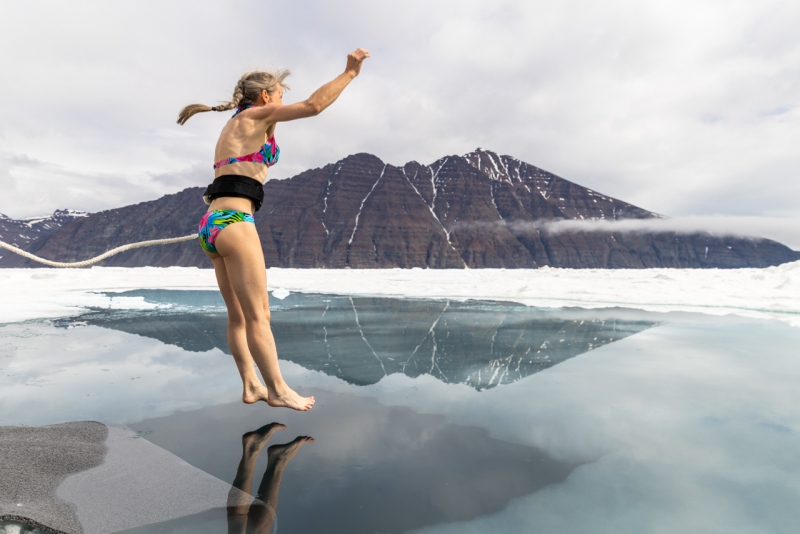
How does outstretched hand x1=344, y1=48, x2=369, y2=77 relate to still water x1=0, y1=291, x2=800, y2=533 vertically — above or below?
above

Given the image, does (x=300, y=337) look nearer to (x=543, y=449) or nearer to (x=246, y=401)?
(x=246, y=401)

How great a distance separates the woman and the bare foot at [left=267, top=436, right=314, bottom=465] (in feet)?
1.46

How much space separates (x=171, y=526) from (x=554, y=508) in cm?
149

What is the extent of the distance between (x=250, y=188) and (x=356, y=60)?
98 cm

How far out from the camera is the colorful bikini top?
275 cm

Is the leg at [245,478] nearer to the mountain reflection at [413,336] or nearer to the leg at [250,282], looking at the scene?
the leg at [250,282]

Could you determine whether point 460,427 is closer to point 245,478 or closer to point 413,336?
point 245,478

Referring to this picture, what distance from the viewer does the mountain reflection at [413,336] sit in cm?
447

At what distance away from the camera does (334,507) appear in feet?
5.92

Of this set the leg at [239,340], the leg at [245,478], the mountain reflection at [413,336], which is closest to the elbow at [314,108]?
the leg at [239,340]

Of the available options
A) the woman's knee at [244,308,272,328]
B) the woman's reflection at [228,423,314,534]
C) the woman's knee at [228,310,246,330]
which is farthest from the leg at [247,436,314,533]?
the woman's knee at [228,310,246,330]

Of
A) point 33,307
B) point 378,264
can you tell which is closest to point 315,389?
point 33,307

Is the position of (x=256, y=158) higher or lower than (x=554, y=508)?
higher

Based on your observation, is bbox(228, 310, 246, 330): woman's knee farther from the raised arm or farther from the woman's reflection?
the raised arm
